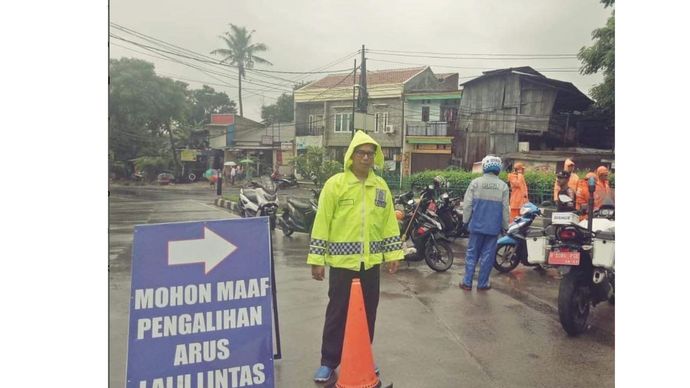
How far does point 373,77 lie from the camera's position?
6.91 metres

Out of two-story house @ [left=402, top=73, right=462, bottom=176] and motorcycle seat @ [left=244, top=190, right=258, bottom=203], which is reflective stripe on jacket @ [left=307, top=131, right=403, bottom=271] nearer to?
two-story house @ [left=402, top=73, right=462, bottom=176]

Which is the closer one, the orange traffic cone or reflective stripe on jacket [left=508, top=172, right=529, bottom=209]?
the orange traffic cone

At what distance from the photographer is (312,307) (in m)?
4.17

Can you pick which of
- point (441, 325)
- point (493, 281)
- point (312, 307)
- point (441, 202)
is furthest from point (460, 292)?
point (441, 202)

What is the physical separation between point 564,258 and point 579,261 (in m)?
0.10

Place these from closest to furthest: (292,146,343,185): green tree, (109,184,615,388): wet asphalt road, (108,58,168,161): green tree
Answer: (109,184,615,388): wet asphalt road
(108,58,168,161): green tree
(292,146,343,185): green tree

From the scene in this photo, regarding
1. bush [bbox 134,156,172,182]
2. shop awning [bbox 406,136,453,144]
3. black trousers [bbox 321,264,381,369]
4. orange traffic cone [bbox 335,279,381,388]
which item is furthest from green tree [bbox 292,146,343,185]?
orange traffic cone [bbox 335,279,381,388]

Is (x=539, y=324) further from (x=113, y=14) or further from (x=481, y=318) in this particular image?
(x=113, y=14)

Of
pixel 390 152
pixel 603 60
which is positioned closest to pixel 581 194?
pixel 603 60

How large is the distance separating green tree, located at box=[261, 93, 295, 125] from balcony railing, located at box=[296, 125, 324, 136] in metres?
0.23

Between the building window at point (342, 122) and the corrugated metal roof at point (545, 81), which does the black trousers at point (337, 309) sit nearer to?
the building window at point (342, 122)

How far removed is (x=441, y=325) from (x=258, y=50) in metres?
3.34

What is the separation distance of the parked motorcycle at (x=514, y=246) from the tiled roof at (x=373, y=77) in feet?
8.90

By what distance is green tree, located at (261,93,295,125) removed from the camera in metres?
6.57
